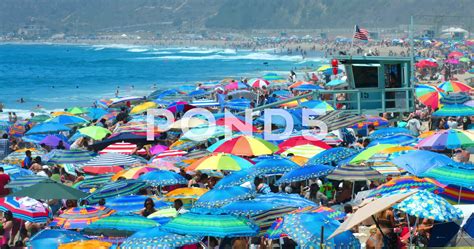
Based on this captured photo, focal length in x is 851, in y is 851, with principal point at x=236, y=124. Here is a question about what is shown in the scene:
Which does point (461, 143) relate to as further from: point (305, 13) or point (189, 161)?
point (305, 13)

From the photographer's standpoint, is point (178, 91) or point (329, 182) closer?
point (329, 182)

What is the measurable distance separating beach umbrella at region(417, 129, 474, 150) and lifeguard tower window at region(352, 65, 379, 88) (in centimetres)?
698

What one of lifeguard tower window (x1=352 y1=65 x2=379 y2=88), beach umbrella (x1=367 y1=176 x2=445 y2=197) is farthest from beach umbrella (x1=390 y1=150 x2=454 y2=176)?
lifeguard tower window (x1=352 y1=65 x2=379 y2=88)

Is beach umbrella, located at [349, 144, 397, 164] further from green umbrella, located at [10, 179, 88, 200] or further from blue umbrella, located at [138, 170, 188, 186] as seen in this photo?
green umbrella, located at [10, 179, 88, 200]

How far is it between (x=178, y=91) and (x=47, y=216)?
789 inches

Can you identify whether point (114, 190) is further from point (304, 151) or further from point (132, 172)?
point (304, 151)

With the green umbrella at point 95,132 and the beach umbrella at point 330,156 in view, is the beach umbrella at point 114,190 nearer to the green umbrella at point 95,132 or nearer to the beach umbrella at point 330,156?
the beach umbrella at point 330,156

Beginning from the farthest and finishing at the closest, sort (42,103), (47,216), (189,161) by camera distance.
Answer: (42,103), (189,161), (47,216)

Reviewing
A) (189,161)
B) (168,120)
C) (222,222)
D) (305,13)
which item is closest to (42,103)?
(168,120)

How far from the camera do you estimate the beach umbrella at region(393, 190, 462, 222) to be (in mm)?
Result: 7992

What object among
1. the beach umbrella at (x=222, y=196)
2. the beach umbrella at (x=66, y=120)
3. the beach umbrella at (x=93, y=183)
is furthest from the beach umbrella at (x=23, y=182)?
the beach umbrella at (x=66, y=120)

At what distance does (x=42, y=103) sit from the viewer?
4934 centimetres

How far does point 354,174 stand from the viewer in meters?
11.7

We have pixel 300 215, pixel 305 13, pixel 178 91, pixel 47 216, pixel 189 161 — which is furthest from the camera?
pixel 305 13
